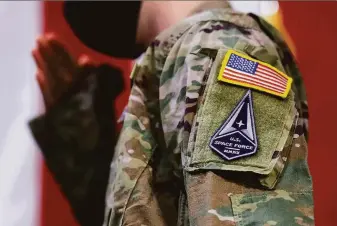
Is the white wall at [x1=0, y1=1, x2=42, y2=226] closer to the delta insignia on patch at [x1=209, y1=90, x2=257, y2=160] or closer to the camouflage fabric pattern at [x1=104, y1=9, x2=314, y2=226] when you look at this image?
the camouflage fabric pattern at [x1=104, y1=9, x2=314, y2=226]

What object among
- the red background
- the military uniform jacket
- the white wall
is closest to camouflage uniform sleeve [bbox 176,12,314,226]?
the military uniform jacket

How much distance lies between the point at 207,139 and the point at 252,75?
0.09 m

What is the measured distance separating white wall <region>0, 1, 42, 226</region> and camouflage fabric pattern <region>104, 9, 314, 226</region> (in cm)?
13

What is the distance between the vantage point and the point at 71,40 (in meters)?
1.02

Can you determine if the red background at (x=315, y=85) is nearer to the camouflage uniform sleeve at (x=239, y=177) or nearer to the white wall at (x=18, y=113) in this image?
the white wall at (x=18, y=113)

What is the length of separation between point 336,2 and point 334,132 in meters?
0.20

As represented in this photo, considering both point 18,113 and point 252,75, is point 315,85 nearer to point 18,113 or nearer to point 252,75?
point 252,75

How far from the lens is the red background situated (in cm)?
89

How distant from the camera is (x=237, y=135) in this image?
71 centimetres

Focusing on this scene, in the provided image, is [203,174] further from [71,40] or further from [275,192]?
[71,40]

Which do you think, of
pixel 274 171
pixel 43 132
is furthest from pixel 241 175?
pixel 43 132

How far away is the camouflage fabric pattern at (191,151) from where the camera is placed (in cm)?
69

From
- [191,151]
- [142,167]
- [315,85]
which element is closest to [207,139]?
[191,151]

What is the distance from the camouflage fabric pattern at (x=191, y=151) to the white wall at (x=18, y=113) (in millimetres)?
125
